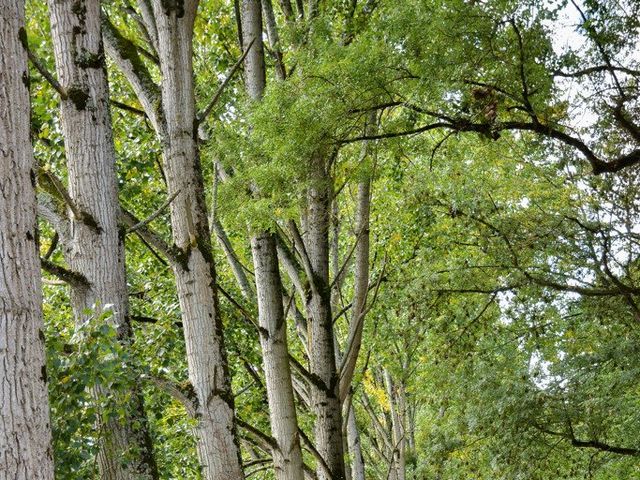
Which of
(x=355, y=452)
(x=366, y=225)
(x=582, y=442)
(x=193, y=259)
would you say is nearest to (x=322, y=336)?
(x=366, y=225)

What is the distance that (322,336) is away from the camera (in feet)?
32.8

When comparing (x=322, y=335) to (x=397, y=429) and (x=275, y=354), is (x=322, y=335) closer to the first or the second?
(x=275, y=354)

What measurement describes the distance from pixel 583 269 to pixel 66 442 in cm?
792

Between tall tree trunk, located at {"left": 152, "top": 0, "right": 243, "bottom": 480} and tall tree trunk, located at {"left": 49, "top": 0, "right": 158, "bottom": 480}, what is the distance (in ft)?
1.92

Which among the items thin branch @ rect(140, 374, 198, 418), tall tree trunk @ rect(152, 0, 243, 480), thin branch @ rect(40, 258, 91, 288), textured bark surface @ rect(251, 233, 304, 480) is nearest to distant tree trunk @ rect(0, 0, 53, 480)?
thin branch @ rect(40, 258, 91, 288)

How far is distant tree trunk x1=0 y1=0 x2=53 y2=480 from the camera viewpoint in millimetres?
3320

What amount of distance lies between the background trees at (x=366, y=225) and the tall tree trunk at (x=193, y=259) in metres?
0.02

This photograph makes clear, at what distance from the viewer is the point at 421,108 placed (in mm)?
8578

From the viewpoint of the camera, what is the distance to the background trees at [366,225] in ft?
22.1

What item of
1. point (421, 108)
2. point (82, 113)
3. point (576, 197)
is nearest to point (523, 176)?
point (576, 197)

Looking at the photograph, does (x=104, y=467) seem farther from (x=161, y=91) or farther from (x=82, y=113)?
(x=161, y=91)

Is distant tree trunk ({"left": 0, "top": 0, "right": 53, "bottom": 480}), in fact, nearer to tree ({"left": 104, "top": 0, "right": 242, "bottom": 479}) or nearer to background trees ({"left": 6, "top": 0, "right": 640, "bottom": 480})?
background trees ({"left": 6, "top": 0, "right": 640, "bottom": 480})

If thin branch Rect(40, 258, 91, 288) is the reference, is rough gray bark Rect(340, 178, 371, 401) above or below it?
above

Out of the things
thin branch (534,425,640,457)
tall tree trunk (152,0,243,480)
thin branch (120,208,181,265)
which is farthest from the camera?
thin branch (534,425,640,457)
